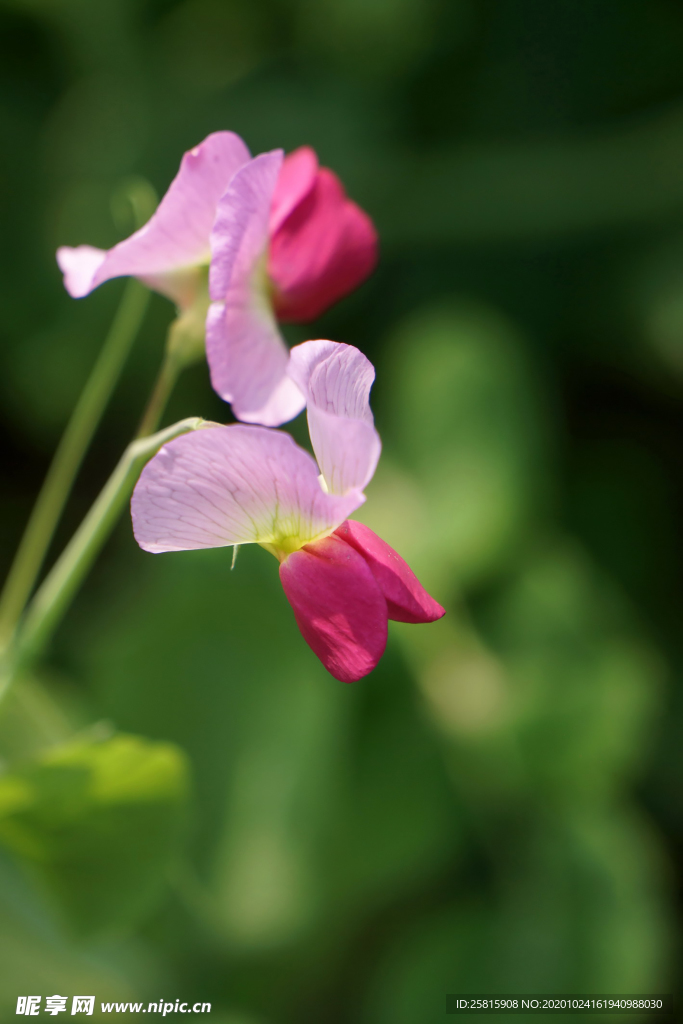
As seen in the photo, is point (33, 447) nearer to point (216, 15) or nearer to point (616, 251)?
point (216, 15)

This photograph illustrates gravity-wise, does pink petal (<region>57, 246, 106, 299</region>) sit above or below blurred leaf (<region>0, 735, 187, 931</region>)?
above

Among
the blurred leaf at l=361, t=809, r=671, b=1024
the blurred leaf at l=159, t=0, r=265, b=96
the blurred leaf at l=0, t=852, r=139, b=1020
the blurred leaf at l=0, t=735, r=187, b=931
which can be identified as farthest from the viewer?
the blurred leaf at l=159, t=0, r=265, b=96

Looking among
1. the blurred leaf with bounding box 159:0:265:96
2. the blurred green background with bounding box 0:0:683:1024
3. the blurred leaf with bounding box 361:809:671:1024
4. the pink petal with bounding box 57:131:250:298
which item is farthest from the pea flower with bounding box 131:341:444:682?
→ the blurred leaf with bounding box 159:0:265:96

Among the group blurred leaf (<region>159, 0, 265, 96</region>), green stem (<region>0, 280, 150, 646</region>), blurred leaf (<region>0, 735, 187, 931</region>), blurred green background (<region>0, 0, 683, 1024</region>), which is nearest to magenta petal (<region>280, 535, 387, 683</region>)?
blurred leaf (<region>0, 735, 187, 931</region>)

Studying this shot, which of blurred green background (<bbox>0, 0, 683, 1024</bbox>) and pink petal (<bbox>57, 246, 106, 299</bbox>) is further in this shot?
blurred green background (<bbox>0, 0, 683, 1024</bbox>)

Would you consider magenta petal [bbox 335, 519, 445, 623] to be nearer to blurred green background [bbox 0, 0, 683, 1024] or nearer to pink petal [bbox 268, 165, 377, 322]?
pink petal [bbox 268, 165, 377, 322]

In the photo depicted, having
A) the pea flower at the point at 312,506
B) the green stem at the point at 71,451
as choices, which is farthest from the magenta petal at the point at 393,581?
the green stem at the point at 71,451

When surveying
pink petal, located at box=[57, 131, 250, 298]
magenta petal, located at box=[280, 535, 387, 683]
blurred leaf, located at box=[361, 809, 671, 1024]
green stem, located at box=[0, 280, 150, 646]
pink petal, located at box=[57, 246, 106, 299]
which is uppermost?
pink petal, located at box=[57, 131, 250, 298]

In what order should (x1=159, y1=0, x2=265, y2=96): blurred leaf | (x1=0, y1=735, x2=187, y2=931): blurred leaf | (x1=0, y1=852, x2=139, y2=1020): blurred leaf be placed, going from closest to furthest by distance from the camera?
(x1=0, y1=735, x2=187, y2=931): blurred leaf → (x1=0, y1=852, x2=139, y2=1020): blurred leaf → (x1=159, y1=0, x2=265, y2=96): blurred leaf
